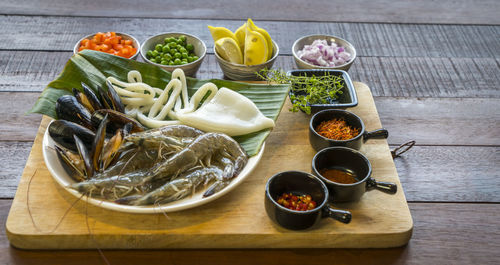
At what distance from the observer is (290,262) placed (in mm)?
1794

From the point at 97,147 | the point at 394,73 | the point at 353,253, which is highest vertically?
the point at 97,147

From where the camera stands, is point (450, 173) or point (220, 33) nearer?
point (450, 173)

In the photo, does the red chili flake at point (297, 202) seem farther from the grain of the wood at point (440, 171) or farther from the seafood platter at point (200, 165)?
the grain of the wood at point (440, 171)

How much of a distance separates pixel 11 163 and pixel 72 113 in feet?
1.32

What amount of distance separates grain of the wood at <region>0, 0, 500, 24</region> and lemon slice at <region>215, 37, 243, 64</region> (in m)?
0.88

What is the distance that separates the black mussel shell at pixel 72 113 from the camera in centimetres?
208

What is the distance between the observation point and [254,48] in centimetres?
264

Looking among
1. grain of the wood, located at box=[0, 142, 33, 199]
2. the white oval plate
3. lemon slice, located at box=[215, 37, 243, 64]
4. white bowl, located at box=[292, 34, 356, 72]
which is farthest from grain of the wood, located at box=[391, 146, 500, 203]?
grain of the wood, located at box=[0, 142, 33, 199]

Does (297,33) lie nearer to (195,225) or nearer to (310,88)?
(310,88)

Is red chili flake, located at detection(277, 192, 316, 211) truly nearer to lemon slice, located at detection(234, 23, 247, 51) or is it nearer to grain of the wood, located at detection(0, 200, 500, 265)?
grain of the wood, located at detection(0, 200, 500, 265)

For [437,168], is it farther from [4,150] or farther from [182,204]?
[4,150]

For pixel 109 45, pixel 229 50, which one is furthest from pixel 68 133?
pixel 229 50

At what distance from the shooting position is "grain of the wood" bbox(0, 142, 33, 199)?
6.73ft

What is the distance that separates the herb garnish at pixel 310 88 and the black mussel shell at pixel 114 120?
0.69 m
